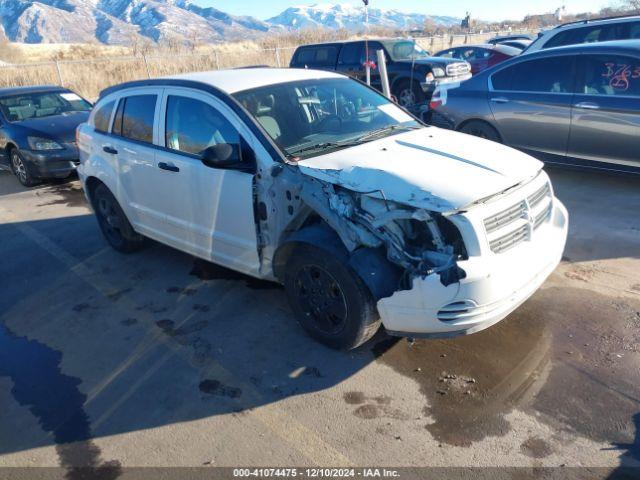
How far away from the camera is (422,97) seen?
12.4 m

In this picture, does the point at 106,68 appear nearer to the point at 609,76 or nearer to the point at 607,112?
the point at 609,76

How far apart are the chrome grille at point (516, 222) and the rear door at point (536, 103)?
324 centimetres

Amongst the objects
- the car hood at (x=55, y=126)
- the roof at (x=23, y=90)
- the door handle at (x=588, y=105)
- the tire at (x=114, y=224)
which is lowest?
the tire at (x=114, y=224)

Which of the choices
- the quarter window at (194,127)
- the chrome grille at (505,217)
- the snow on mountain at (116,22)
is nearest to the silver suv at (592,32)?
the chrome grille at (505,217)

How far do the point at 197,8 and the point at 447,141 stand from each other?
182 m

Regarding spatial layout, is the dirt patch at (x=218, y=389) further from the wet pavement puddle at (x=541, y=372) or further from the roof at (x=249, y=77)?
the roof at (x=249, y=77)

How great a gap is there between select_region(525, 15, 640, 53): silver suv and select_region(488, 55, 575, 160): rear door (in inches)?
84.8

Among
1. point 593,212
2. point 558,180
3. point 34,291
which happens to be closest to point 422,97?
point 558,180

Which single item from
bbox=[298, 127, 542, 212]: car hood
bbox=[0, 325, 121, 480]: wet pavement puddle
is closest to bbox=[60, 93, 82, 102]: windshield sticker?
bbox=[0, 325, 121, 480]: wet pavement puddle

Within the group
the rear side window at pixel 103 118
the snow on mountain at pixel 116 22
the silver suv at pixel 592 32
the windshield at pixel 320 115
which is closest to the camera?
the windshield at pixel 320 115

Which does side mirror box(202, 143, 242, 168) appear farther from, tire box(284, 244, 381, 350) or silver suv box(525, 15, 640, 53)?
silver suv box(525, 15, 640, 53)

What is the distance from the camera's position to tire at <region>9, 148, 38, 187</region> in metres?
8.75

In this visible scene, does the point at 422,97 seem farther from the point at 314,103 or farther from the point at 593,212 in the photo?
the point at 314,103

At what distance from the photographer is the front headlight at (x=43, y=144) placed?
8.52 meters
